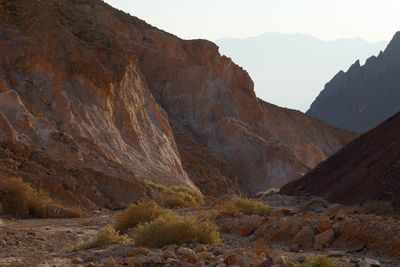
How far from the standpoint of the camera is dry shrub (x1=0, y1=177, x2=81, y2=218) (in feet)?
56.0

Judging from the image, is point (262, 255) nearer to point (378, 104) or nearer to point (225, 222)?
point (225, 222)

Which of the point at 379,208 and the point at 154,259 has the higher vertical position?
the point at 379,208

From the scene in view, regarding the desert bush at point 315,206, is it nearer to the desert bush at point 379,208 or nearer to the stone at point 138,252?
the desert bush at point 379,208

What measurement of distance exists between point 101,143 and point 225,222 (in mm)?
15000

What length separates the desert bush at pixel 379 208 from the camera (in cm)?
1742

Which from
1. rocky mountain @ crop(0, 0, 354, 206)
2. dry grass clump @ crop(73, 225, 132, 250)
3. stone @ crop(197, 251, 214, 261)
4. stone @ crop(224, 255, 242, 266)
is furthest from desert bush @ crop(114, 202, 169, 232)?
rocky mountain @ crop(0, 0, 354, 206)

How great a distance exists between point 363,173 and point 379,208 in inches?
264

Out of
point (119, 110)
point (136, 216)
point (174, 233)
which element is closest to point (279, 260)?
point (174, 233)

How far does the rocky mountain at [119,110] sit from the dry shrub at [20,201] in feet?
7.10

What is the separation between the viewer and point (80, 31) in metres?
33.5

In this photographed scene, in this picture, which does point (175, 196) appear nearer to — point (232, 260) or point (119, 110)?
point (119, 110)

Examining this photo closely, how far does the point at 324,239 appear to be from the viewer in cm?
1093

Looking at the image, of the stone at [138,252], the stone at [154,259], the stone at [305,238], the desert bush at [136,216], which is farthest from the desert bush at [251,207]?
the stone at [154,259]

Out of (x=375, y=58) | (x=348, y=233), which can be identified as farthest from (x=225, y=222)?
(x=375, y=58)
